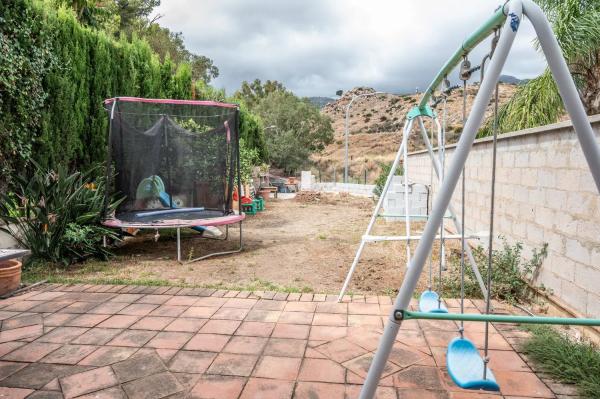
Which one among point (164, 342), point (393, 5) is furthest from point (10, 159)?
point (393, 5)

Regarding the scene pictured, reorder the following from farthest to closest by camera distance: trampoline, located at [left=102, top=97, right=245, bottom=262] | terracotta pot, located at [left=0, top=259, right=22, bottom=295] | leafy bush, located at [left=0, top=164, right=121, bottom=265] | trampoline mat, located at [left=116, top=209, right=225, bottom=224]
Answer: trampoline, located at [left=102, top=97, right=245, bottom=262] → trampoline mat, located at [left=116, top=209, right=225, bottom=224] → leafy bush, located at [left=0, top=164, right=121, bottom=265] → terracotta pot, located at [left=0, top=259, right=22, bottom=295]

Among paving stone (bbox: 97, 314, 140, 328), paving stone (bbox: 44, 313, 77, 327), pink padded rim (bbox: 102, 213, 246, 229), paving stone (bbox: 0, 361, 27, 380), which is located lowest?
paving stone (bbox: 0, 361, 27, 380)

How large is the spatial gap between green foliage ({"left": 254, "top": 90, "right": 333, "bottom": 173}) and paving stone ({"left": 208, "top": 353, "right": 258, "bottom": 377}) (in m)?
26.8

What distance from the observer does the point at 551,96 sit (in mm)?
7789

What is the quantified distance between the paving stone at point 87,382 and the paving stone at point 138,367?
0.13 ft

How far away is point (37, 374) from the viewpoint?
6.62 ft

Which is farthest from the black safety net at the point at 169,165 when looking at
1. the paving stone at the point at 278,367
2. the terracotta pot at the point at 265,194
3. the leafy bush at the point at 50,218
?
the terracotta pot at the point at 265,194

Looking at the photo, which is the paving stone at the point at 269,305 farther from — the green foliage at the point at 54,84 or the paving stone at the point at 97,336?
the green foliage at the point at 54,84

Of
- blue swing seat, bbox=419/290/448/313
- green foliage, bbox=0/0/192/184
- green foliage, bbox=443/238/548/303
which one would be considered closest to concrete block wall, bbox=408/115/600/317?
green foliage, bbox=443/238/548/303

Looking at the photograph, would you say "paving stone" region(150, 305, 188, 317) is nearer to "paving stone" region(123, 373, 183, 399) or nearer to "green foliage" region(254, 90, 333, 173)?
"paving stone" region(123, 373, 183, 399)

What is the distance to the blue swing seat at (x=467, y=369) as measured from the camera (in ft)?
4.71

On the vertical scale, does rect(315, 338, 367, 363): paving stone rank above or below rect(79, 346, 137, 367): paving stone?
below

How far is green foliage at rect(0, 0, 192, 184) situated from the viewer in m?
4.30

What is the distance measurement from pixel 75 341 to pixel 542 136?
378 centimetres
